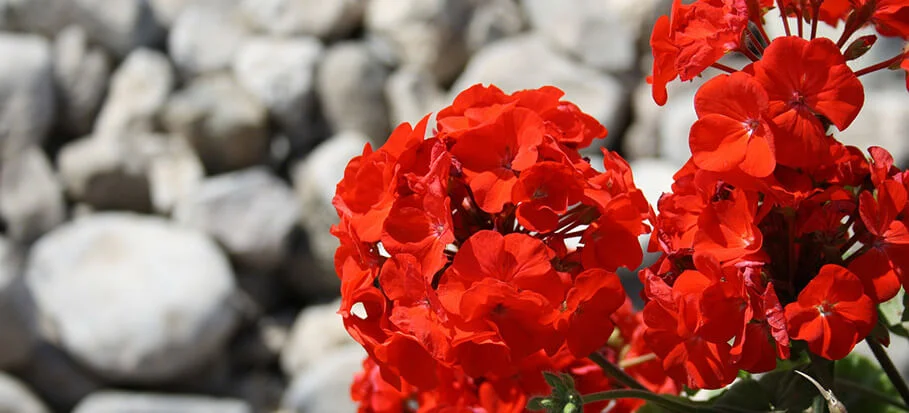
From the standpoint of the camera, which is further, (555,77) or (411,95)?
(411,95)

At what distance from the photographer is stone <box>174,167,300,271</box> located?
2.67m

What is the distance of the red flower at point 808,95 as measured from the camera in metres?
0.34

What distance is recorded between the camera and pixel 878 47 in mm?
1519

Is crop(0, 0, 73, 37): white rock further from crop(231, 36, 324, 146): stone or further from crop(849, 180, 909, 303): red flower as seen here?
crop(849, 180, 909, 303): red flower

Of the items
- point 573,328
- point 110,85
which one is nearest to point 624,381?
point 573,328

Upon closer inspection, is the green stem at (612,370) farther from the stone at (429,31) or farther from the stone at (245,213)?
the stone at (245,213)

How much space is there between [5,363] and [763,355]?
2415 millimetres

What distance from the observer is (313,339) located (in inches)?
104

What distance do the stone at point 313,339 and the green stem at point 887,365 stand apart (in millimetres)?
2201

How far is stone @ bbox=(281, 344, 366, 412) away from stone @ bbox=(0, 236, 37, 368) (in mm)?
695

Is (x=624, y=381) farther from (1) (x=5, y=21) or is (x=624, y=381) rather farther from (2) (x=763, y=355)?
(1) (x=5, y=21)

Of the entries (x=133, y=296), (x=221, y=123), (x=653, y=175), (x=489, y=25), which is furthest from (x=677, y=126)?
(x=133, y=296)

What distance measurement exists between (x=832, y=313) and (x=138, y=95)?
2.76 metres

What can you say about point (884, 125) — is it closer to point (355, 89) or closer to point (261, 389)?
point (355, 89)
